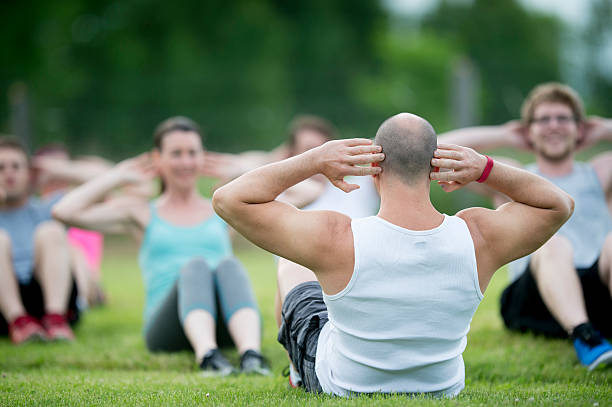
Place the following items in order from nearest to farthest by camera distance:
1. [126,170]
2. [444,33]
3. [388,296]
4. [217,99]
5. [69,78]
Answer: [388,296]
[126,170]
[217,99]
[69,78]
[444,33]

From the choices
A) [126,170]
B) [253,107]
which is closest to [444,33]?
[253,107]

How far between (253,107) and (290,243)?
39.5 feet

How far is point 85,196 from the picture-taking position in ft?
15.3

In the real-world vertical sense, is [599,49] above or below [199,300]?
above

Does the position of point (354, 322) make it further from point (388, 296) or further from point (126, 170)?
point (126, 170)

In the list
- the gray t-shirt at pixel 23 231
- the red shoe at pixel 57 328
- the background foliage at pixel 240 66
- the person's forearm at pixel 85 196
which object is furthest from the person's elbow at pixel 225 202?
the background foliage at pixel 240 66

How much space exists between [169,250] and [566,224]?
2.65 meters

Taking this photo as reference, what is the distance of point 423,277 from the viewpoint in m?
2.50

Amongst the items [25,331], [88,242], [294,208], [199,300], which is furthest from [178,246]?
[88,242]

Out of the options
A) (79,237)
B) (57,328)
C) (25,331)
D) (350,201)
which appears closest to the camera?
(25,331)

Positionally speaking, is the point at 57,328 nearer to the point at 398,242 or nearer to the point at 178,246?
the point at 178,246

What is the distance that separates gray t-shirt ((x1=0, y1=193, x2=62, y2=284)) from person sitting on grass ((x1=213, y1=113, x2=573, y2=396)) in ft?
10.6

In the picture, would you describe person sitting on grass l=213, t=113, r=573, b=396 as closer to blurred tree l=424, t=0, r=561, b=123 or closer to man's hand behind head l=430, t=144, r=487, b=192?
man's hand behind head l=430, t=144, r=487, b=192

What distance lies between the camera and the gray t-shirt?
530 centimetres
